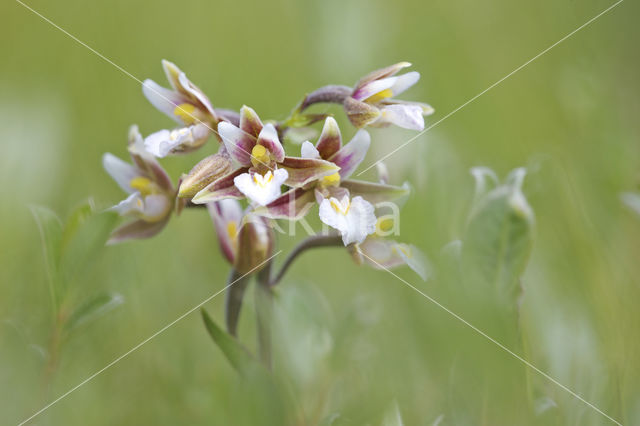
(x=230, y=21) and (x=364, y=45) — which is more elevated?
(x=230, y=21)

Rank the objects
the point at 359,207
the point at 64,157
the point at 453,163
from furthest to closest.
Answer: the point at 64,157 < the point at 453,163 < the point at 359,207

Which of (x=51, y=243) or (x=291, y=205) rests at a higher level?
(x=51, y=243)

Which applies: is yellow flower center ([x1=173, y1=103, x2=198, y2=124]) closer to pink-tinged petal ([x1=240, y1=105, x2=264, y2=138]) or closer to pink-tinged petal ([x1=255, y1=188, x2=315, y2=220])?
pink-tinged petal ([x1=240, y1=105, x2=264, y2=138])

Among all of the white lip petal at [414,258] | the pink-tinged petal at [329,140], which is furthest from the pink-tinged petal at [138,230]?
the white lip petal at [414,258]

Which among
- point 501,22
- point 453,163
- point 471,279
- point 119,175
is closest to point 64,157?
point 119,175

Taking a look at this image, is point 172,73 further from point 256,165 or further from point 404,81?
point 404,81

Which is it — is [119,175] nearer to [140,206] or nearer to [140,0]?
[140,206]

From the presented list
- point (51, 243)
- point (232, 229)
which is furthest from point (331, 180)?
point (51, 243)
